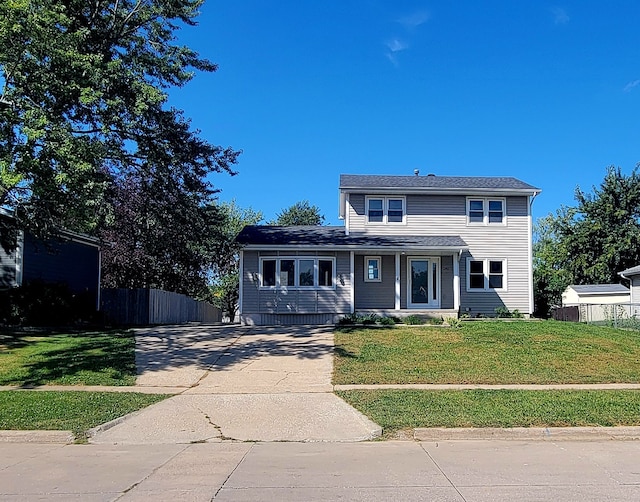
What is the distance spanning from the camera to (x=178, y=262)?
3769cm

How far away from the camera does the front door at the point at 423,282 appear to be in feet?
82.1

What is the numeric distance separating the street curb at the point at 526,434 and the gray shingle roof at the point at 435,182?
706 inches

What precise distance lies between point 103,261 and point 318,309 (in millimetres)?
16941

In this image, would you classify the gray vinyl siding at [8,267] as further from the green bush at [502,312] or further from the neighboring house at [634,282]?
the neighboring house at [634,282]

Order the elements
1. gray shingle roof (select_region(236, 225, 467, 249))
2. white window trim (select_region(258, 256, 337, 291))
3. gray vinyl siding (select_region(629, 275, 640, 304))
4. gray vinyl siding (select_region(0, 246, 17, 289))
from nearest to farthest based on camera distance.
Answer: gray vinyl siding (select_region(0, 246, 17, 289)), white window trim (select_region(258, 256, 337, 291)), gray shingle roof (select_region(236, 225, 467, 249)), gray vinyl siding (select_region(629, 275, 640, 304))

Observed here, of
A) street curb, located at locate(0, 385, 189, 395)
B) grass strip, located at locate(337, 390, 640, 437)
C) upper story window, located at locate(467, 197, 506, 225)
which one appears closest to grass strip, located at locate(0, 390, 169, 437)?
street curb, located at locate(0, 385, 189, 395)

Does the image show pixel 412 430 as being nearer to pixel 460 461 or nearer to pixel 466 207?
pixel 460 461

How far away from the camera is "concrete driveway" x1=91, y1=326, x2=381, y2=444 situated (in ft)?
28.9

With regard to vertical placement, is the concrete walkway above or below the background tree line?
below

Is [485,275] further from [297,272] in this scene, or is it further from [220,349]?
[220,349]

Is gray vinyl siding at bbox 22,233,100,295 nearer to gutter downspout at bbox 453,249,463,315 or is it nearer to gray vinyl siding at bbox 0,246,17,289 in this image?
gray vinyl siding at bbox 0,246,17,289

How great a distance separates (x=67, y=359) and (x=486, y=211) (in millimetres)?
19086

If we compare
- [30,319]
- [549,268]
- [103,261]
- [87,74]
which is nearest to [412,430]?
[87,74]

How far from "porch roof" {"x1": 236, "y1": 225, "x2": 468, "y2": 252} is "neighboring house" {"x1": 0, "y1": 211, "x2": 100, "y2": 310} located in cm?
752
